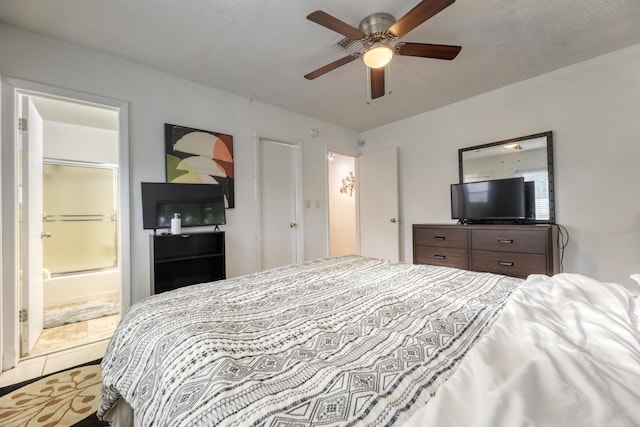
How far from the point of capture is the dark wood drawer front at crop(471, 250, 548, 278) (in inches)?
97.5

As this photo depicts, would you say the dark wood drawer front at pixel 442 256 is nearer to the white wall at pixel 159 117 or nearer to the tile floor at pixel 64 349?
the white wall at pixel 159 117

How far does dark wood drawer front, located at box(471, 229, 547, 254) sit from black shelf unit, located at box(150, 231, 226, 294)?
2732 millimetres

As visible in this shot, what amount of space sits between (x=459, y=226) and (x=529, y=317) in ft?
7.52

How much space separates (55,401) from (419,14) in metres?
3.23

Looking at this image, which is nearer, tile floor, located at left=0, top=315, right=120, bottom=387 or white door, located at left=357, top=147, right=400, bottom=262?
tile floor, located at left=0, top=315, right=120, bottom=387

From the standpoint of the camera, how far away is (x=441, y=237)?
10.3 ft

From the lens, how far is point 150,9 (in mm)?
1798

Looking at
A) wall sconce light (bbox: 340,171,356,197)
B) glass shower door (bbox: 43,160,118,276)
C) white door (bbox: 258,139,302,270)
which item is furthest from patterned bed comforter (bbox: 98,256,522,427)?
wall sconce light (bbox: 340,171,356,197)

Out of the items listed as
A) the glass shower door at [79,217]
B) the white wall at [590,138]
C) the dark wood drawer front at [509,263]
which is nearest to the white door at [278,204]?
the dark wood drawer front at [509,263]

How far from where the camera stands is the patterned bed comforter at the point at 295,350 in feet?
1.83

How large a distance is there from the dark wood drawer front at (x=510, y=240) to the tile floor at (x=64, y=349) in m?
3.73

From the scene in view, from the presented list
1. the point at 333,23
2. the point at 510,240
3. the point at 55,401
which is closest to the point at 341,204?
the point at 510,240

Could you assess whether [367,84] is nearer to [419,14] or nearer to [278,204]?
[419,14]

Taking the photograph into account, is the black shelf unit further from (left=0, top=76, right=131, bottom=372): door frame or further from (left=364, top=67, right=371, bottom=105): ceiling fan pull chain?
(left=364, top=67, right=371, bottom=105): ceiling fan pull chain
